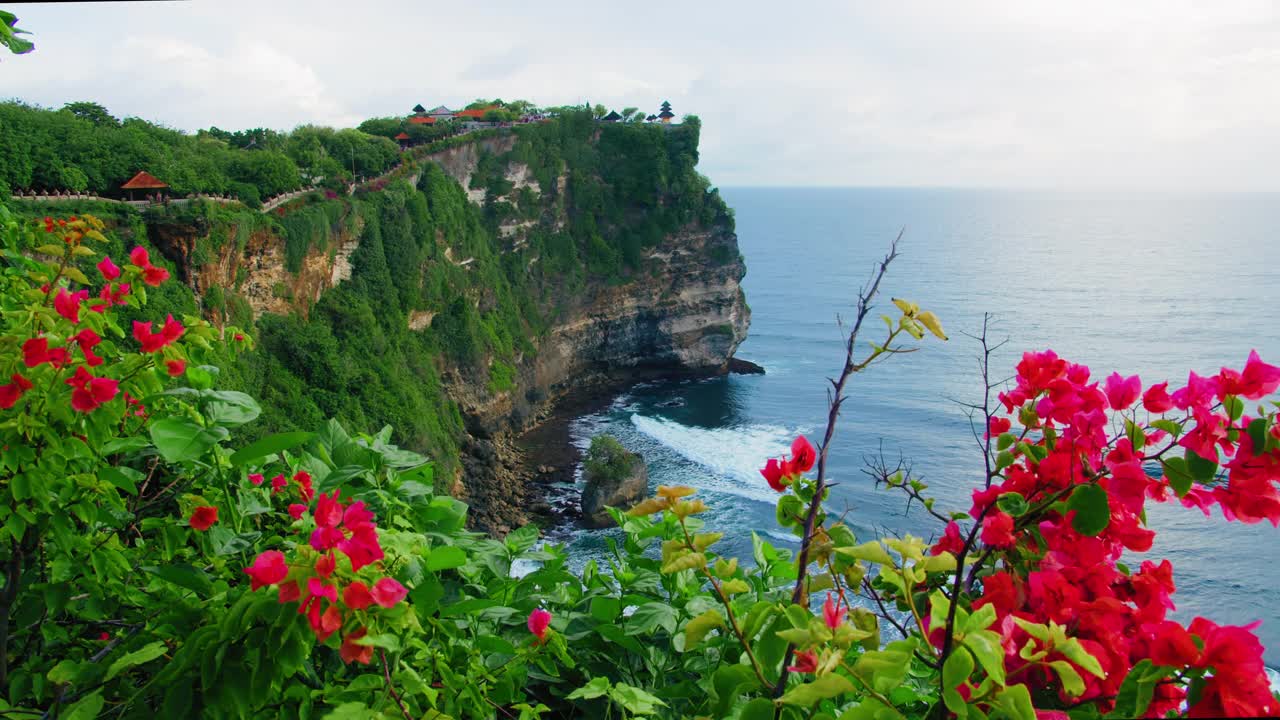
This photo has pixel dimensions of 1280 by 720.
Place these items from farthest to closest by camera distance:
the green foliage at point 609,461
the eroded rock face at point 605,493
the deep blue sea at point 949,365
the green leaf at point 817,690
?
the green foliage at point 609,461 → the eroded rock face at point 605,493 → the deep blue sea at point 949,365 → the green leaf at point 817,690

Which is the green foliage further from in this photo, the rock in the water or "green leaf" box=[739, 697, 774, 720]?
"green leaf" box=[739, 697, 774, 720]

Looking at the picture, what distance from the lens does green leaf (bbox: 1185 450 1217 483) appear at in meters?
1.70

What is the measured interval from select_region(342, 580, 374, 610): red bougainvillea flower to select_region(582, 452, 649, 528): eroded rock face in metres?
29.8

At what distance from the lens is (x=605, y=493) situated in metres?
32.0

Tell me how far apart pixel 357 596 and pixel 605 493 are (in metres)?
30.6

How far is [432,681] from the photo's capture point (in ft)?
8.39

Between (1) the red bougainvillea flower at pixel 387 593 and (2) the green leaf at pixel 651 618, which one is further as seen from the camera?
(2) the green leaf at pixel 651 618

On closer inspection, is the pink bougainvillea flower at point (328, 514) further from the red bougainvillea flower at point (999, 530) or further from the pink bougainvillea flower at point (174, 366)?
the red bougainvillea flower at point (999, 530)

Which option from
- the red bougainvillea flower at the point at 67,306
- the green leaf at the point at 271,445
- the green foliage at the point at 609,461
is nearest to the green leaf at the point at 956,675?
the green leaf at the point at 271,445

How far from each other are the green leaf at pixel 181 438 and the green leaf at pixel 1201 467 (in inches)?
100

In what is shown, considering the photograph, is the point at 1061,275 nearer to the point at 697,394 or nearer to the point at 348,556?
the point at 697,394

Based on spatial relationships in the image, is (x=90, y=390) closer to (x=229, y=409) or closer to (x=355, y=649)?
(x=229, y=409)

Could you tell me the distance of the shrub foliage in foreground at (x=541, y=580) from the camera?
1.75m

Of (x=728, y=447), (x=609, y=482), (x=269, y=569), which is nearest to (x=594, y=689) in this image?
(x=269, y=569)
